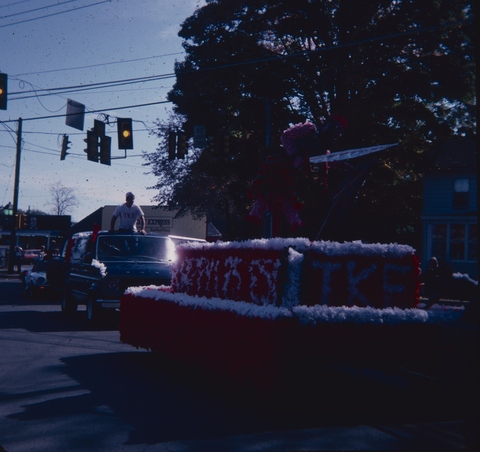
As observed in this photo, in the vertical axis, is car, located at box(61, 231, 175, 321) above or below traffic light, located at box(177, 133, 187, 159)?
below

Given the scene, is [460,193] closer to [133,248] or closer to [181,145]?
[181,145]

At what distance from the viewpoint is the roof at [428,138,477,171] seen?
32.5m

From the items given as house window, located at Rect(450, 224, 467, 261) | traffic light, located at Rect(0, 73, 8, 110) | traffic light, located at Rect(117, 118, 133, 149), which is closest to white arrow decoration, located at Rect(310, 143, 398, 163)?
traffic light, located at Rect(0, 73, 8, 110)

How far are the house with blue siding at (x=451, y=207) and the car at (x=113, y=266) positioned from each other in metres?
20.1

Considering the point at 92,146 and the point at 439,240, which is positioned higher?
the point at 92,146

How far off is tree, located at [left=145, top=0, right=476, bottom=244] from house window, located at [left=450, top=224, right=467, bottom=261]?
418 cm

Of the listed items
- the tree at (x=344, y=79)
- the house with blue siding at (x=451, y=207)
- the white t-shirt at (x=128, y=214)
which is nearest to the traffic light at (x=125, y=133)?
the tree at (x=344, y=79)

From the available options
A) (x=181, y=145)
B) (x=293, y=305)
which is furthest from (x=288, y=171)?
(x=181, y=145)

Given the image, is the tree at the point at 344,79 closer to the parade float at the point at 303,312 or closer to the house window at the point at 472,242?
the house window at the point at 472,242

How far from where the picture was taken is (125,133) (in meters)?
22.7

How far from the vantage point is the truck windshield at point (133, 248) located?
47.5 ft

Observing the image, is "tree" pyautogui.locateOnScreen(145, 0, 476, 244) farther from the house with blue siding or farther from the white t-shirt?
the white t-shirt

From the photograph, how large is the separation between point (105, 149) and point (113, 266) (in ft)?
32.7

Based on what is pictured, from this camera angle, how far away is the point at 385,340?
21.4 ft
